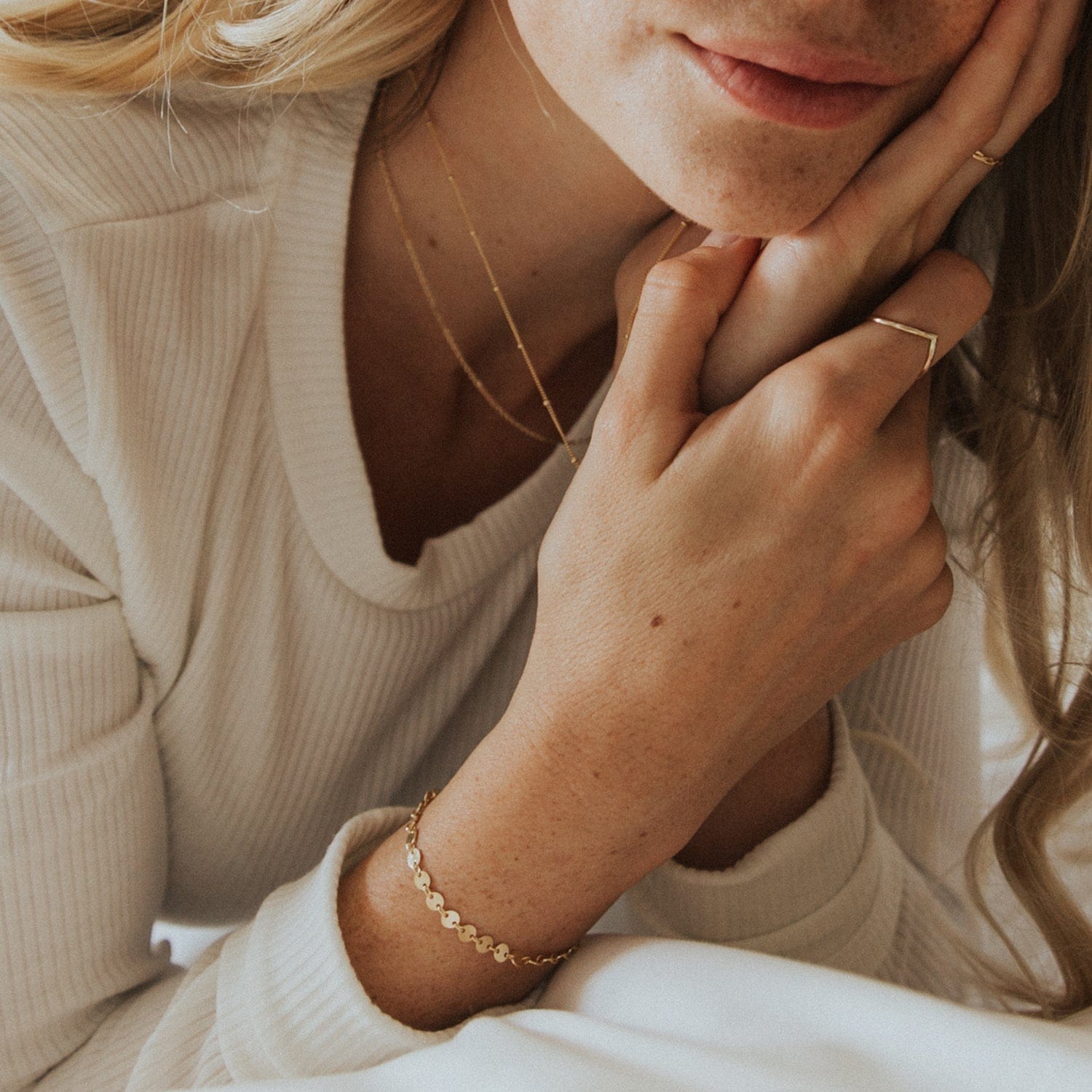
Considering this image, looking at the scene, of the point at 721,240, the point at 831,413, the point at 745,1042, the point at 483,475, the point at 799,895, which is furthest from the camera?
the point at 483,475

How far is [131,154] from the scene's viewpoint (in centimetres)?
90

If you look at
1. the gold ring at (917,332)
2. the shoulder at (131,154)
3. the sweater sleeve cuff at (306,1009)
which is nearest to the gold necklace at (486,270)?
the shoulder at (131,154)

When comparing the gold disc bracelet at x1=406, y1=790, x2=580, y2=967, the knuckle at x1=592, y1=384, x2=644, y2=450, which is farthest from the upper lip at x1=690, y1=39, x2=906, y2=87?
the gold disc bracelet at x1=406, y1=790, x2=580, y2=967

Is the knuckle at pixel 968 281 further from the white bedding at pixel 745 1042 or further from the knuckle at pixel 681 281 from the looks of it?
the white bedding at pixel 745 1042

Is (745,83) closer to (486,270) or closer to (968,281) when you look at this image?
(968,281)

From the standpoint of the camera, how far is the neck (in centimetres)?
102

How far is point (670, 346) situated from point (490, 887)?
410mm

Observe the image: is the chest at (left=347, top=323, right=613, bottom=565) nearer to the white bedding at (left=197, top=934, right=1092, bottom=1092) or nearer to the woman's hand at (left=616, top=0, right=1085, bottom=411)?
the woman's hand at (left=616, top=0, right=1085, bottom=411)

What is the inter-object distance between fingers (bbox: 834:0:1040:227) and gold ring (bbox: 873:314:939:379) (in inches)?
3.2

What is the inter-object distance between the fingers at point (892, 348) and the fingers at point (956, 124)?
6 centimetres

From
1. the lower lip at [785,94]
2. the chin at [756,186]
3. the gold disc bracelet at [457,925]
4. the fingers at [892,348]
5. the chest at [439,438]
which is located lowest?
the gold disc bracelet at [457,925]

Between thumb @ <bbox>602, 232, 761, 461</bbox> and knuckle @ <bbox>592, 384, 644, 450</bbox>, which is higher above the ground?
thumb @ <bbox>602, 232, 761, 461</bbox>

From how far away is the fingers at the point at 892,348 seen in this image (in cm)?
83

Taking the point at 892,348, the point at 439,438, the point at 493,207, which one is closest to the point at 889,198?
the point at 892,348
